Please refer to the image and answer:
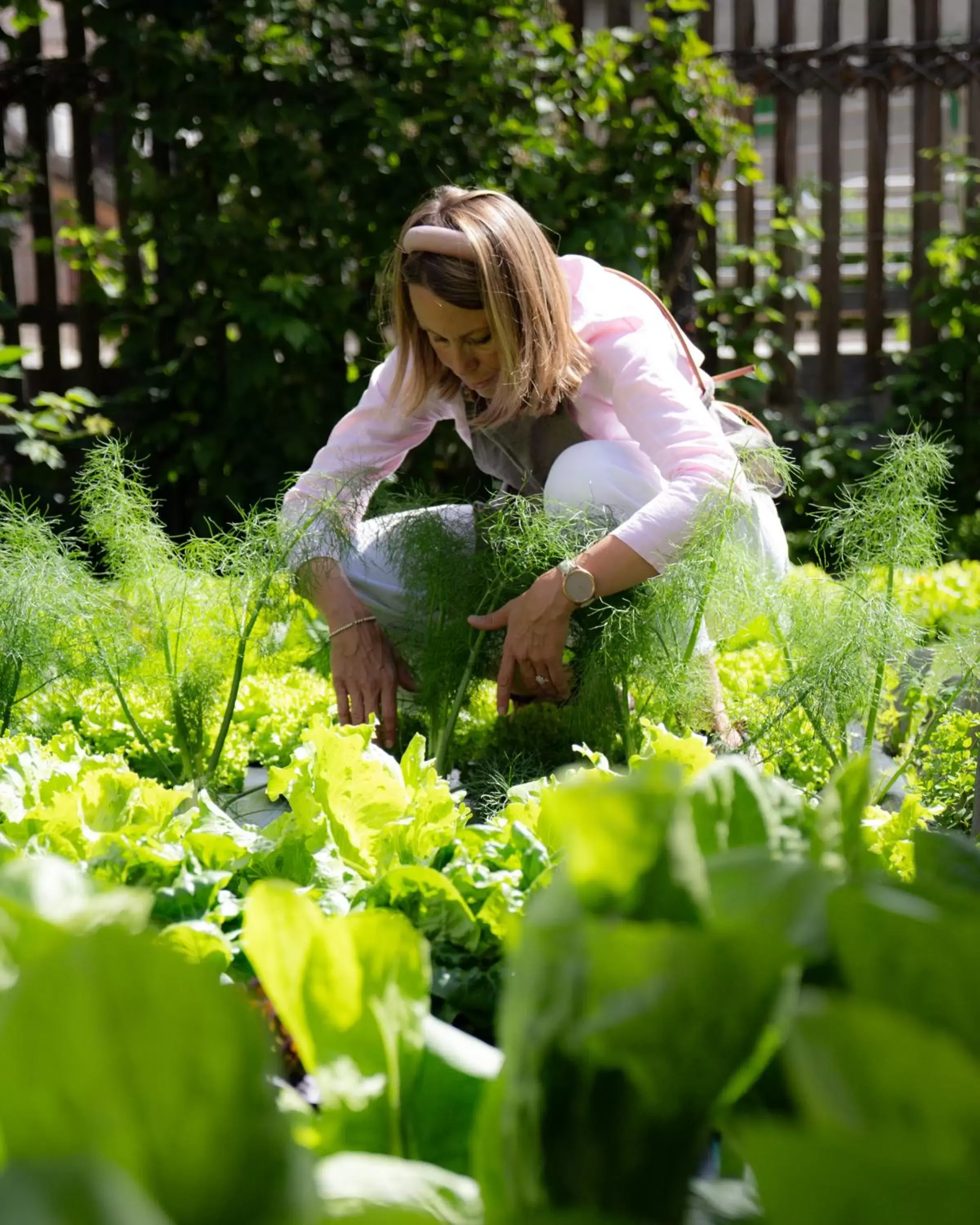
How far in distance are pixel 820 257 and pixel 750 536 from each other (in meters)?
3.39

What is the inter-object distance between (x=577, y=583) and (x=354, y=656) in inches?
18.5

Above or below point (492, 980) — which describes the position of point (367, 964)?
above

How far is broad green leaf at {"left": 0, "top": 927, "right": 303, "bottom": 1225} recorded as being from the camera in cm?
38

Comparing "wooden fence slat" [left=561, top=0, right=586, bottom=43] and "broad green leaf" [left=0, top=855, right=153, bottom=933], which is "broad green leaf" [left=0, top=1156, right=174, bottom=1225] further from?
"wooden fence slat" [left=561, top=0, right=586, bottom=43]

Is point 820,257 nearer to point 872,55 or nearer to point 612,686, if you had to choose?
point 872,55

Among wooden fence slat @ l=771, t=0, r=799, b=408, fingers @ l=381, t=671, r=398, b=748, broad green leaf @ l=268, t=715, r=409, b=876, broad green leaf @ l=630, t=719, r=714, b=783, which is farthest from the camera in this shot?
wooden fence slat @ l=771, t=0, r=799, b=408

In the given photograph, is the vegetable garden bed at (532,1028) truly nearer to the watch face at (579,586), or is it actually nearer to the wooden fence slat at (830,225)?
the watch face at (579,586)

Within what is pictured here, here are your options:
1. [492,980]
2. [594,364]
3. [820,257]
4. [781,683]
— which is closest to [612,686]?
[781,683]

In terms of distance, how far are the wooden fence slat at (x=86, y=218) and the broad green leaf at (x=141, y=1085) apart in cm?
463

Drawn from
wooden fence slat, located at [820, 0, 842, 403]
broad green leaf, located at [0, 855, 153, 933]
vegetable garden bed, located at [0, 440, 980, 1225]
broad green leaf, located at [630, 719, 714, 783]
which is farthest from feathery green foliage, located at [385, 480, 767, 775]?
wooden fence slat, located at [820, 0, 842, 403]

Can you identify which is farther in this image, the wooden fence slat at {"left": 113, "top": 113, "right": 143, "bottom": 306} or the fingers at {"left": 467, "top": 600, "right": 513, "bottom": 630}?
the wooden fence slat at {"left": 113, "top": 113, "right": 143, "bottom": 306}

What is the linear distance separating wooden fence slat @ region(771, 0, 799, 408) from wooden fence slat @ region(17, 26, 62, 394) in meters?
2.91

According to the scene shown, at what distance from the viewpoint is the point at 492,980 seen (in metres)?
1.01

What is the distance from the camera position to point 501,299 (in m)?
2.15
